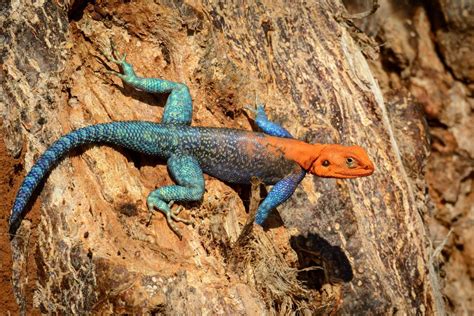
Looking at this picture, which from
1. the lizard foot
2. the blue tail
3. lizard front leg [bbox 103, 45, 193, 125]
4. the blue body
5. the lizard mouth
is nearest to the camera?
the blue tail

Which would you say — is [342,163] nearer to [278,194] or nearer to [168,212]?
[278,194]

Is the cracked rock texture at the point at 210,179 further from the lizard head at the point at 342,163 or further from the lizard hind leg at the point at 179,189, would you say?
the lizard head at the point at 342,163

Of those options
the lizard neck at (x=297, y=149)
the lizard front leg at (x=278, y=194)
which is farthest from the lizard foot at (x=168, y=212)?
the lizard neck at (x=297, y=149)

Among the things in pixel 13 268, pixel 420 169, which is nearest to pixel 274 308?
pixel 13 268

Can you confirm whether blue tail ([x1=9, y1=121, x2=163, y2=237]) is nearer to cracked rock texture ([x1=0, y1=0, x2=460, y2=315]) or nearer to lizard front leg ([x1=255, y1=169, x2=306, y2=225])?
cracked rock texture ([x1=0, y1=0, x2=460, y2=315])

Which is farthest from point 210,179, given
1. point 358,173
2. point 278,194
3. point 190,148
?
point 358,173

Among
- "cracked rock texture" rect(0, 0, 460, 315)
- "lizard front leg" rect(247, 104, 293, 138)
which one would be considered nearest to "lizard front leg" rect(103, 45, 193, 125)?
"cracked rock texture" rect(0, 0, 460, 315)
